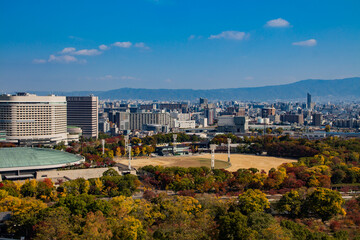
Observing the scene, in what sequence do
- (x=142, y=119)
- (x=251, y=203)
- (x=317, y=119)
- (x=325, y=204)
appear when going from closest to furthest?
1. (x=251, y=203)
2. (x=325, y=204)
3. (x=142, y=119)
4. (x=317, y=119)

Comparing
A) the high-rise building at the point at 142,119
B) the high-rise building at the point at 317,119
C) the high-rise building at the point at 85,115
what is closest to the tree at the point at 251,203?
the high-rise building at the point at 85,115

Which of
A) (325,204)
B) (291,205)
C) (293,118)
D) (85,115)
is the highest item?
(85,115)

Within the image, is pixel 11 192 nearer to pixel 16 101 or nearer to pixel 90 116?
pixel 16 101

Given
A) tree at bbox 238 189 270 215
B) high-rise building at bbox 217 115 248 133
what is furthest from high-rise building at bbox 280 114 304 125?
tree at bbox 238 189 270 215

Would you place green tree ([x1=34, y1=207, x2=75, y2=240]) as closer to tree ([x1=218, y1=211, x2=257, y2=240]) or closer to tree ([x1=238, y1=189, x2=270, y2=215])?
tree ([x1=218, y1=211, x2=257, y2=240])

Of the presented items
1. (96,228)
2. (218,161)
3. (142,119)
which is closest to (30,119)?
(218,161)

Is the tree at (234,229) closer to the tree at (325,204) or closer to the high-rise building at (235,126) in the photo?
the tree at (325,204)

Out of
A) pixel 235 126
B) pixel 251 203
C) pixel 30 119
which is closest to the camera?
pixel 251 203

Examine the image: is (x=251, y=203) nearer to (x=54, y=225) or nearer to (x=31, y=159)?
(x=54, y=225)

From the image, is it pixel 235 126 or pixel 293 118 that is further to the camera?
pixel 293 118
